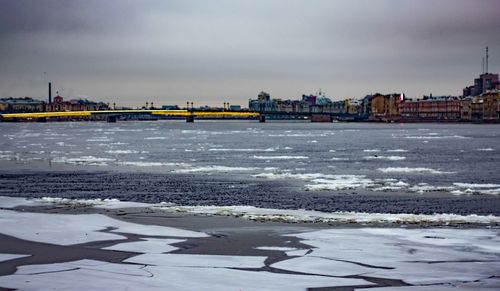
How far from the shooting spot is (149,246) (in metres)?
12.2

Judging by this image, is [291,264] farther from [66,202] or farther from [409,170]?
[409,170]

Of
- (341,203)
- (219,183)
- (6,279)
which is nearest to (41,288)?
(6,279)

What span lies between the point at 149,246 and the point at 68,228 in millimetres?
2590

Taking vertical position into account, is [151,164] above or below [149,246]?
below

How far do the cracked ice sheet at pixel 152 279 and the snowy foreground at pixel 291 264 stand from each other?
0.01 metres

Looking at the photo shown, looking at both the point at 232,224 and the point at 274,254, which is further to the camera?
the point at 232,224

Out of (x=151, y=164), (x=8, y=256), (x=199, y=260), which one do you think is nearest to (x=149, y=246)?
(x=199, y=260)

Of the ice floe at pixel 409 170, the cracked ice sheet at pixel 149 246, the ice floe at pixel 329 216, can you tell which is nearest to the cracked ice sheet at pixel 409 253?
the ice floe at pixel 329 216

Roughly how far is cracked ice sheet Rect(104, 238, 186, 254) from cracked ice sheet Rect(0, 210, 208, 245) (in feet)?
2.08

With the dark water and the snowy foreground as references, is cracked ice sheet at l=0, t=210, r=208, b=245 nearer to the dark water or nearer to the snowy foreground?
the snowy foreground

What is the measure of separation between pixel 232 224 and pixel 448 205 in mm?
6381

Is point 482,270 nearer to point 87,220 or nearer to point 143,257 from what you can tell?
point 143,257

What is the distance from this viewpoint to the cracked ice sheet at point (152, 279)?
30.9ft

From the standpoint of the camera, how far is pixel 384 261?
1099 cm
